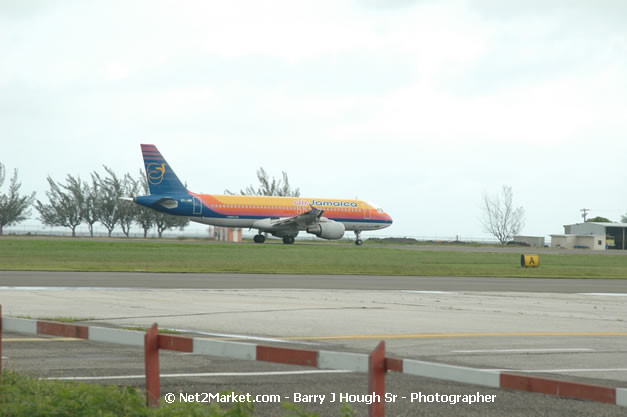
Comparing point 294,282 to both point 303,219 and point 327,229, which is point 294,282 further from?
point 327,229

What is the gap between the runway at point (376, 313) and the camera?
33.8 feet

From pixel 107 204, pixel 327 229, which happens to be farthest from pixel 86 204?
pixel 327 229

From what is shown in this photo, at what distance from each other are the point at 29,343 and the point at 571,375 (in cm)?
701

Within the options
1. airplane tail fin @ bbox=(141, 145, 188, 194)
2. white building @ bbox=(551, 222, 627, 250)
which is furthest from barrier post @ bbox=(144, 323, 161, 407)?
white building @ bbox=(551, 222, 627, 250)

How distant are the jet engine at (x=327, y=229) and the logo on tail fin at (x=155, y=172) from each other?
12.8 m

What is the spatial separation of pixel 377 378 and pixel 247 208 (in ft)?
185

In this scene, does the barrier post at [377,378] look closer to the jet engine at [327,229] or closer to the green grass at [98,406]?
the green grass at [98,406]

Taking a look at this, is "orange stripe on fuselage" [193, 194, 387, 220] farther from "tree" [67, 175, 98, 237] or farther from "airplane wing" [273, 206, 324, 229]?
"tree" [67, 175, 98, 237]

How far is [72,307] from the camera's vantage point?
15398mm

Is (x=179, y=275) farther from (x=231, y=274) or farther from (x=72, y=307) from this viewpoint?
(x=72, y=307)

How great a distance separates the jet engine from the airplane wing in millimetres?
804

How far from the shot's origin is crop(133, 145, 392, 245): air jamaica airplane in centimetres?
5941

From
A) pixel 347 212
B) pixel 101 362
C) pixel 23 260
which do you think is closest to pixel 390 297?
pixel 101 362

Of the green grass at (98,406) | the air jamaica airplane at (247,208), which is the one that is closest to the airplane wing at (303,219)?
the air jamaica airplane at (247,208)
